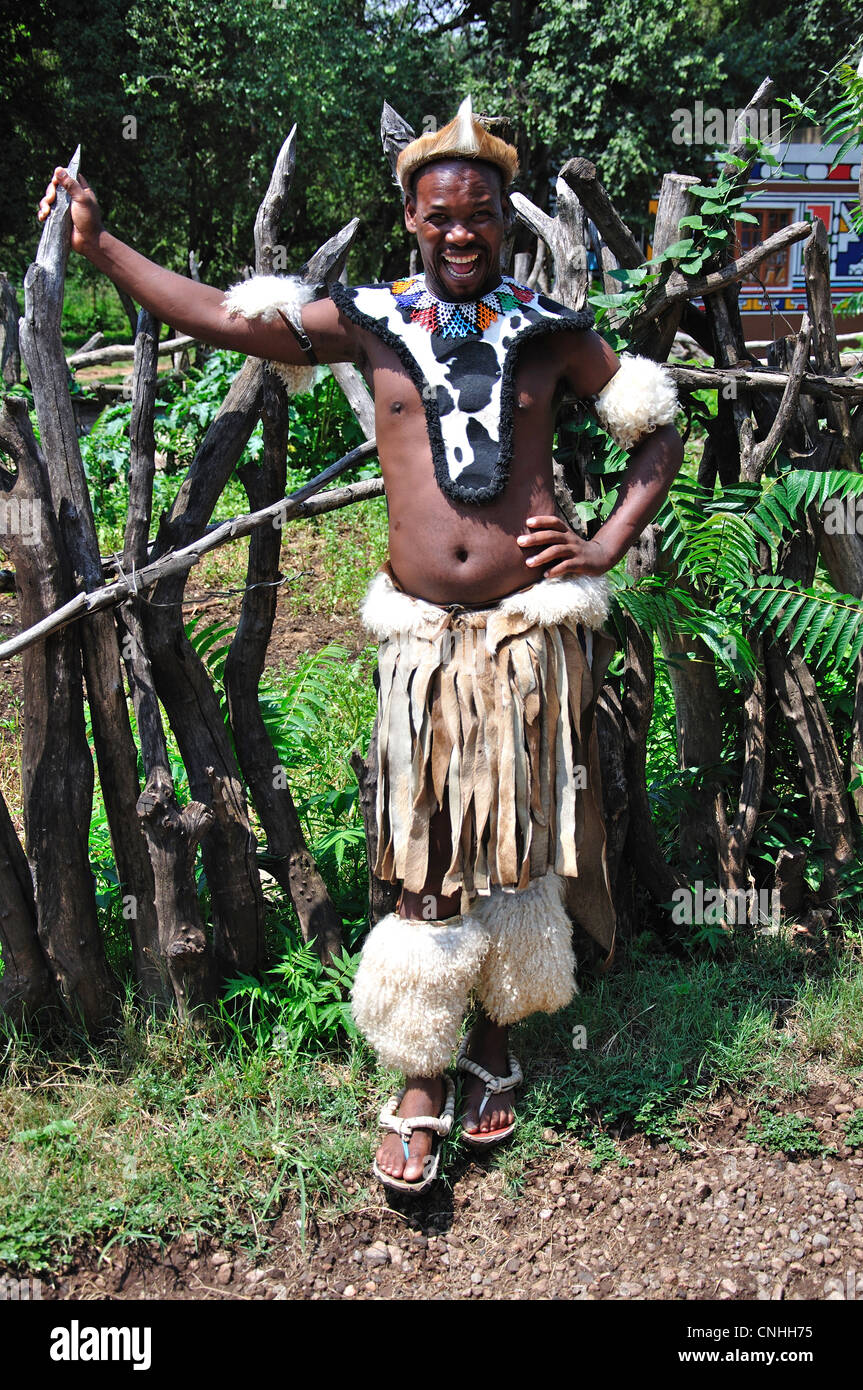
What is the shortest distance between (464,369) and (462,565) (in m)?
0.42

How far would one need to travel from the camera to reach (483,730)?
7.65 feet

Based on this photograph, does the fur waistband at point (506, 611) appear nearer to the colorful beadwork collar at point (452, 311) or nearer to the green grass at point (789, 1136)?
the colorful beadwork collar at point (452, 311)

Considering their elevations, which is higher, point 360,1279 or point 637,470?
point 637,470

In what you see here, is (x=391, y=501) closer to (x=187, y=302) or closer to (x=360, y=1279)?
(x=187, y=302)

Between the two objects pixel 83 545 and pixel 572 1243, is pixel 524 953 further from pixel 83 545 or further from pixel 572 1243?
pixel 83 545

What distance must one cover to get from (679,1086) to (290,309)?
6.98ft

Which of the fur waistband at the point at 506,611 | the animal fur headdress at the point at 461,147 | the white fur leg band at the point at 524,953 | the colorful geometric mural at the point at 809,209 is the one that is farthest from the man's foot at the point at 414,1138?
the colorful geometric mural at the point at 809,209

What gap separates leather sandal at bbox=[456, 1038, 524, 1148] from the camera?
8.30ft

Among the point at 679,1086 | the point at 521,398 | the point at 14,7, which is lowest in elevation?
the point at 679,1086

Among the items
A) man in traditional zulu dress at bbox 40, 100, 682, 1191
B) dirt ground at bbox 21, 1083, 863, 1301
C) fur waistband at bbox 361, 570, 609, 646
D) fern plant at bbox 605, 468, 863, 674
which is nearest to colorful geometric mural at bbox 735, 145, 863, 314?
fern plant at bbox 605, 468, 863, 674

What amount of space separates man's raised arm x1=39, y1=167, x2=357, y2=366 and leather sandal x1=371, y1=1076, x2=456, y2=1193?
1795 millimetres

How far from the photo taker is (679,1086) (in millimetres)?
2691

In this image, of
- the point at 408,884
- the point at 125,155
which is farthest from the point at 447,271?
the point at 125,155

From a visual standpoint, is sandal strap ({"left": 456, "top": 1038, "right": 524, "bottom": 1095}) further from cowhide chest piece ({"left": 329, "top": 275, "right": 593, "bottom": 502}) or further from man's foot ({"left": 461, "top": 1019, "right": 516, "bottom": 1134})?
cowhide chest piece ({"left": 329, "top": 275, "right": 593, "bottom": 502})
